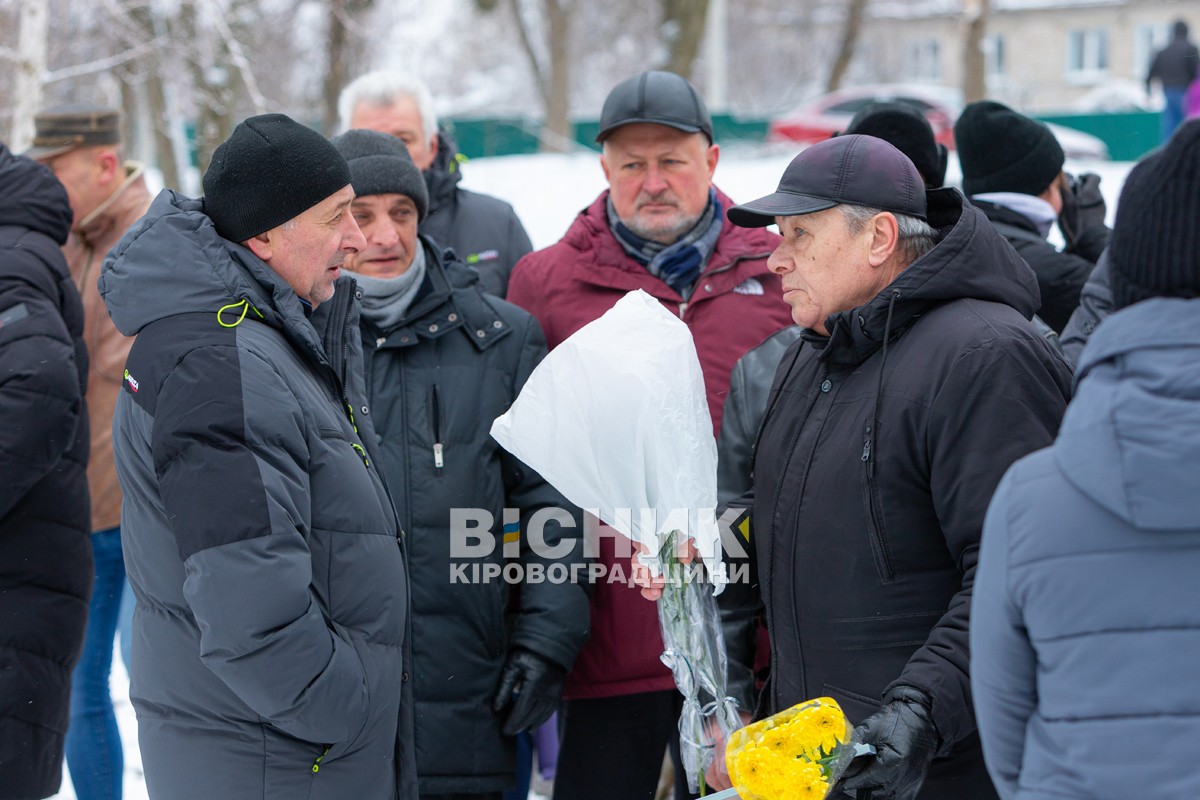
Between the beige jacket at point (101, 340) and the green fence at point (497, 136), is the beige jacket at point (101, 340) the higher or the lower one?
the lower one

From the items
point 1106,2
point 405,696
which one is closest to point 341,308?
point 405,696

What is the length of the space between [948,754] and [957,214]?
1.07 m

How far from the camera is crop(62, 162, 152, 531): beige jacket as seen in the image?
402 centimetres

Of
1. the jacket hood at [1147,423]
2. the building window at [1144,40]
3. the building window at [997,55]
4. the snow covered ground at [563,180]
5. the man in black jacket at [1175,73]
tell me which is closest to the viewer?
the jacket hood at [1147,423]

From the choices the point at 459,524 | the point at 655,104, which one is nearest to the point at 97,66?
the point at 655,104

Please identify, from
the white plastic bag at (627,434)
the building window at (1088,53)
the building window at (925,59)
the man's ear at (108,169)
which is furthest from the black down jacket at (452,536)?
the building window at (1088,53)

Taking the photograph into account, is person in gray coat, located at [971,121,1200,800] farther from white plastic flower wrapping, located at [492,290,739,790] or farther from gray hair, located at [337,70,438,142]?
gray hair, located at [337,70,438,142]

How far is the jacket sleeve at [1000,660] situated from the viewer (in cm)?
165

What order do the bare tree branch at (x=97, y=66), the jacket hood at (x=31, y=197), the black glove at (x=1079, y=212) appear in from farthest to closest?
the bare tree branch at (x=97, y=66), the black glove at (x=1079, y=212), the jacket hood at (x=31, y=197)

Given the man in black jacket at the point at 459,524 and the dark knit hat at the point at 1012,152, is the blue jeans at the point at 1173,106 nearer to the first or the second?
the dark knit hat at the point at 1012,152

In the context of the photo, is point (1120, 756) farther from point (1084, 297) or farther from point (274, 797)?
point (1084, 297)

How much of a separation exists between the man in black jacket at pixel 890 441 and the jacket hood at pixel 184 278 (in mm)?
992

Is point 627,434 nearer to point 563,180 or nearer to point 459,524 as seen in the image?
point 459,524

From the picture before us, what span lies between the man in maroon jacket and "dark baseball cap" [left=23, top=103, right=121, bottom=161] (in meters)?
1.84
